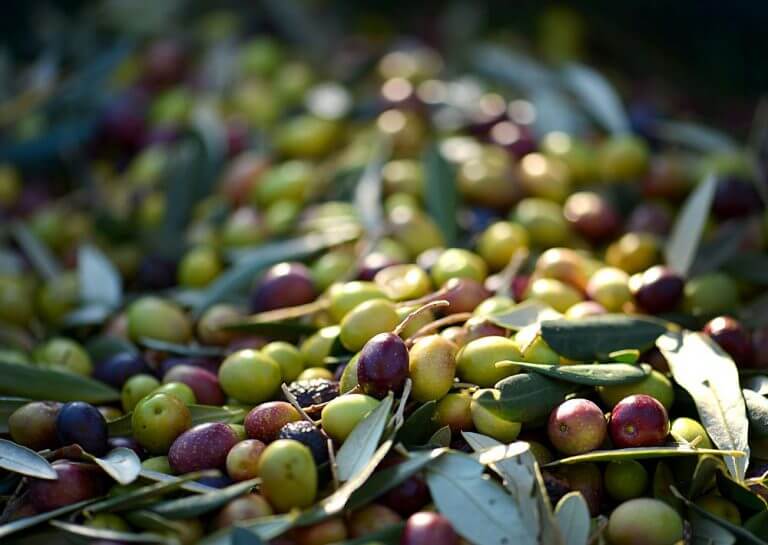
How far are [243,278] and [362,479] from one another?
0.75m

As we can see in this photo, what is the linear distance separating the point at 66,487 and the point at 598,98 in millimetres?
1535

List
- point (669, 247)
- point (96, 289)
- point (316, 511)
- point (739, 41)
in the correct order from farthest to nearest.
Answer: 1. point (739, 41)
2. point (96, 289)
3. point (669, 247)
4. point (316, 511)

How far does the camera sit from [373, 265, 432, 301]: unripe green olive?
1.39m

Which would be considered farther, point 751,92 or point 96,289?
point 751,92

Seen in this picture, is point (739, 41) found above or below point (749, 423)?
above

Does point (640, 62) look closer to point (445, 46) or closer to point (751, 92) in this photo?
point (751, 92)

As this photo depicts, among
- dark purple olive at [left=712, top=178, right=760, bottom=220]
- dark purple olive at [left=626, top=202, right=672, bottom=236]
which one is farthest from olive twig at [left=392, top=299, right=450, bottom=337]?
dark purple olive at [left=712, top=178, right=760, bottom=220]

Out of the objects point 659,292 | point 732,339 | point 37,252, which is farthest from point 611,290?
point 37,252

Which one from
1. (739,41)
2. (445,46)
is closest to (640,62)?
(739,41)

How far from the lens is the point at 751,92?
2.33 metres

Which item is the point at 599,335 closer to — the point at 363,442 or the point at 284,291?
the point at 363,442

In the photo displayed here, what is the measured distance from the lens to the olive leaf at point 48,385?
133 cm

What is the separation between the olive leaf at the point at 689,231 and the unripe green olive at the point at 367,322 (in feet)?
1.90

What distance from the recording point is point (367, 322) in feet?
4.09
